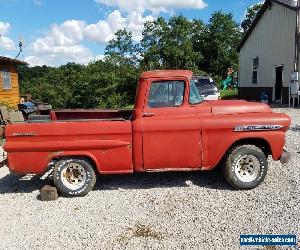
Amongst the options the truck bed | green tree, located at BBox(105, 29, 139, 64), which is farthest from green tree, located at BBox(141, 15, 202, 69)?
the truck bed

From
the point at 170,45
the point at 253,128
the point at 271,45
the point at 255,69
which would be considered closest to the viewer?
the point at 253,128

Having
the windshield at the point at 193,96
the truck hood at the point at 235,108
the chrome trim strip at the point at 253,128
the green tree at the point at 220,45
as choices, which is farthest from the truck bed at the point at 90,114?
the green tree at the point at 220,45

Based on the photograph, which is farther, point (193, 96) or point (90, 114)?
point (90, 114)

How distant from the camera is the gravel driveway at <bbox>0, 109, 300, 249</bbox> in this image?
4789 mm

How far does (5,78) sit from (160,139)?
58.4 ft

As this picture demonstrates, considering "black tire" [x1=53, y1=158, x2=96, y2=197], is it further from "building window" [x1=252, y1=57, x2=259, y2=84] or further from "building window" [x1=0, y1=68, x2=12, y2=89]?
"building window" [x1=252, y1=57, x2=259, y2=84]

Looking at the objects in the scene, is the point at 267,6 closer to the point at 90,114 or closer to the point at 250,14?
the point at 90,114

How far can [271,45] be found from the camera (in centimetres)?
2153

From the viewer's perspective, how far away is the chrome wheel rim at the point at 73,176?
6449mm

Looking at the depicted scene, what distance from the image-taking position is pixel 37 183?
742 centimetres

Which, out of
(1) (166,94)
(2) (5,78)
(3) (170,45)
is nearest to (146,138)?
(1) (166,94)

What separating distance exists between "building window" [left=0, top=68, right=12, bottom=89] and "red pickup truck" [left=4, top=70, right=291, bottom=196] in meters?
16.0

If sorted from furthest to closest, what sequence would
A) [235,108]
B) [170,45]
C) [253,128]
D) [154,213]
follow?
[170,45] → [235,108] → [253,128] → [154,213]

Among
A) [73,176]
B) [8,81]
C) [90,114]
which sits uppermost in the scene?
[8,81]
